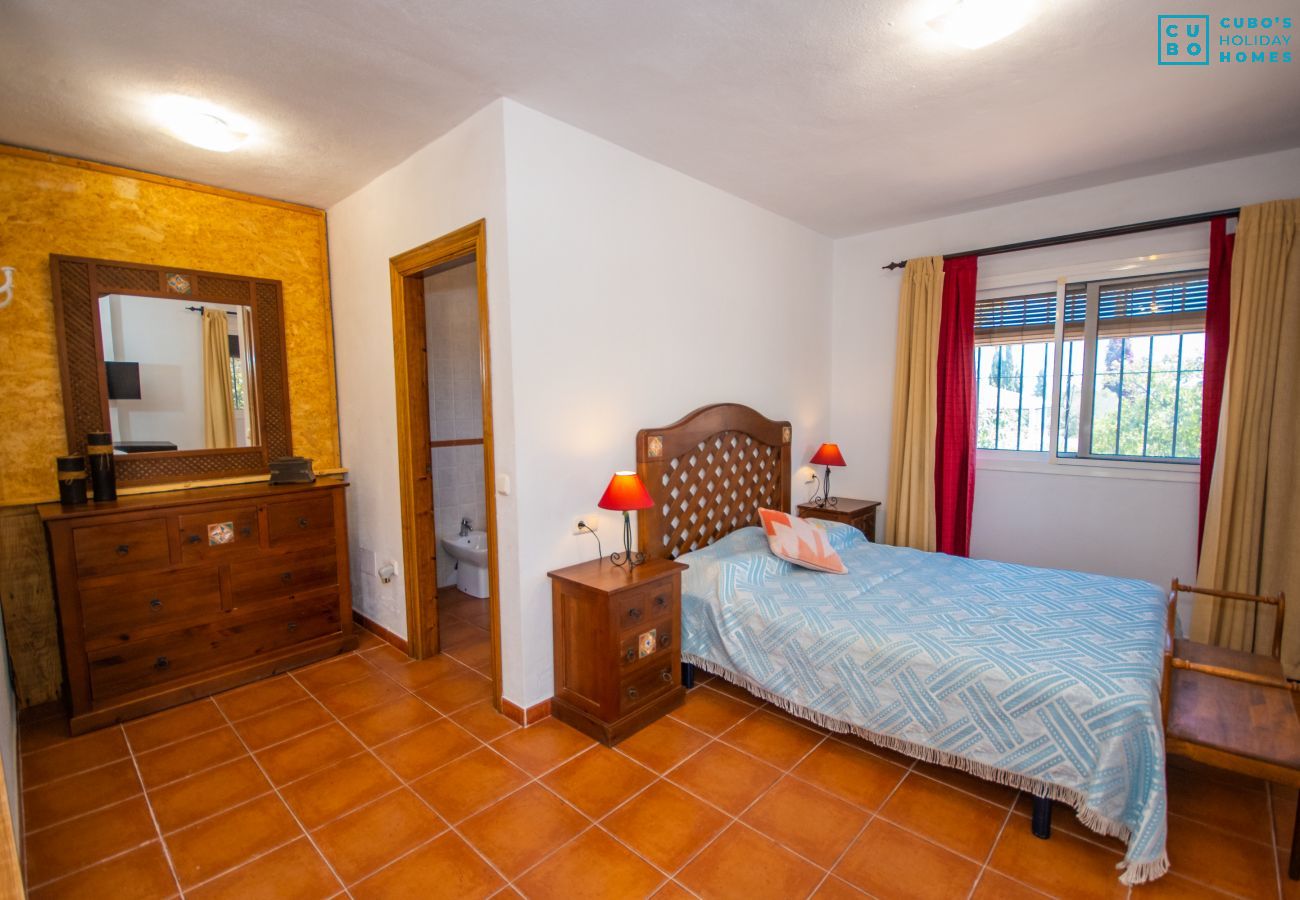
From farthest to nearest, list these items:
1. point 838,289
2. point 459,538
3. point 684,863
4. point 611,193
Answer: point 838,289
point 459,538
point 611,193
point 684,863

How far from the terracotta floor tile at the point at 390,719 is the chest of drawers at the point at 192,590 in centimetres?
74

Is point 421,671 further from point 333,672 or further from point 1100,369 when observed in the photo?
point 1100,369

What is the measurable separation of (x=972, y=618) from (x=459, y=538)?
3233 mm

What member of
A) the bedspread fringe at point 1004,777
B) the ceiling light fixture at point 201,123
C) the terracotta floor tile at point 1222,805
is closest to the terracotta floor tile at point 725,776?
the bedspread fringe at point 1004,777

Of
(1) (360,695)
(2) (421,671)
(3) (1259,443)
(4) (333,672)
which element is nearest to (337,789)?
(1) (360,695)

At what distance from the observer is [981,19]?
5.78 feet

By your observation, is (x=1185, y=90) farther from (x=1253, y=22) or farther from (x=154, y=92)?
(x=154, y=92)

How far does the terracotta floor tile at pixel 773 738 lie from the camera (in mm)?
2328

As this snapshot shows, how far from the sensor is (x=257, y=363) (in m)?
3.30

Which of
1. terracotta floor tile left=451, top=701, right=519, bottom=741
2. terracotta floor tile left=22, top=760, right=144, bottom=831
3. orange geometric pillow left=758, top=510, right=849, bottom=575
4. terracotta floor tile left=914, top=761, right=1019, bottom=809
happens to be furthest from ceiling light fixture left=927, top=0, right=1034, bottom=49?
terracotta floor tile left=22, top=760, right=144, bottom=831

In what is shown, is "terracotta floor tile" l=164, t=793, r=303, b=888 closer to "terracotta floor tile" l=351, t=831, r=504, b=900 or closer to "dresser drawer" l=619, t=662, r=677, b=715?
"terracotta floor tile" l=351, t=831, r=504, b=900

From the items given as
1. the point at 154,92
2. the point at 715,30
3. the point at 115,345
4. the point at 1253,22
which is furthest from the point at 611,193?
the point at 115,345

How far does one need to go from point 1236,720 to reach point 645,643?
78.5 inches

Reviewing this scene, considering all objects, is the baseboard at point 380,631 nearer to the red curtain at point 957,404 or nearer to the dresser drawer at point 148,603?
the dresser drawer at point 148,603
